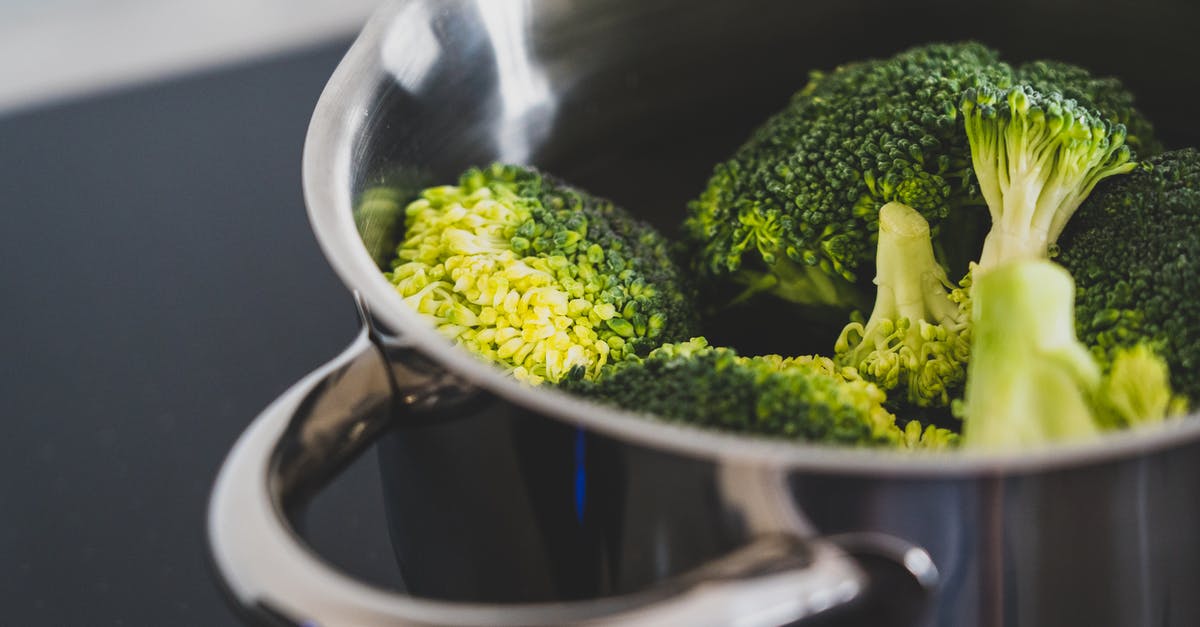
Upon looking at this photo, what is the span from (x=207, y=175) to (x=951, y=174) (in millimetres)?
911

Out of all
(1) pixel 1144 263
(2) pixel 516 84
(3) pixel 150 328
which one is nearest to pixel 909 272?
(1) pixel 1144 263

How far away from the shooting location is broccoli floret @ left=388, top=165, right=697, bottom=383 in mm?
771

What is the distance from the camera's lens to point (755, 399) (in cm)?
63

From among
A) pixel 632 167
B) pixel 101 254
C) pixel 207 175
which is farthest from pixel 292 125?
pixel 632 167

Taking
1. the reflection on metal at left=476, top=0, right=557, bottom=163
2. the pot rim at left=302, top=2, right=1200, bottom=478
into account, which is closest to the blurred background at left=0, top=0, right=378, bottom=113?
the reflection on metal at left=476, top=0, right=557, bottom=163

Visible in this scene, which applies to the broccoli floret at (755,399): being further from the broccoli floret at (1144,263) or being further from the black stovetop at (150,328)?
the black stovetop at (150,328)

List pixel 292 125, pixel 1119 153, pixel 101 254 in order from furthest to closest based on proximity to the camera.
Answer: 1. pixel 292 125
2. pixel 101 254
3. pixel 1119 153

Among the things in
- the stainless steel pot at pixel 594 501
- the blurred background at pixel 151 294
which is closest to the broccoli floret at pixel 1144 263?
the stainless steel pot at pixel 594 501

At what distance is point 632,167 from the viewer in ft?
3.51

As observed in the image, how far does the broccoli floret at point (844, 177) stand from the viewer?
0.79 meters

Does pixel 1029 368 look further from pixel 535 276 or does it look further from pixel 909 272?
pixel 535 276

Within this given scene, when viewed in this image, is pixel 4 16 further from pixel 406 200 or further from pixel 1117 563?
pixel 1117 563

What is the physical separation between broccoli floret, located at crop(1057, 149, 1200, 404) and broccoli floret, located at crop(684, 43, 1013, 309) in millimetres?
86

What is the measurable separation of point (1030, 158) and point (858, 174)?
118 millimetres
